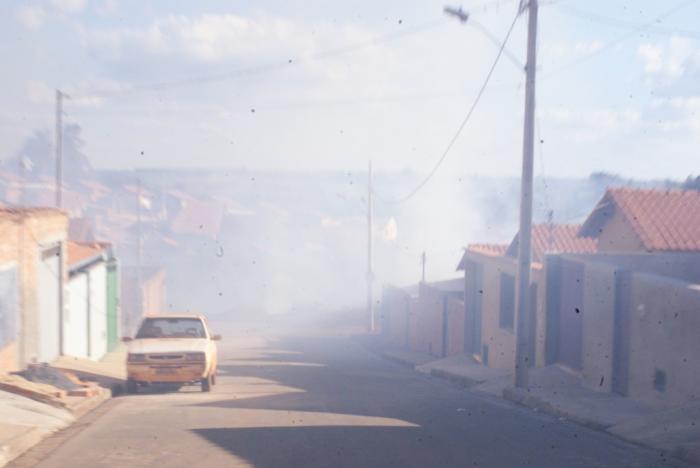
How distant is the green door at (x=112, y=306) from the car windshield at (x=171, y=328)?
15.6m

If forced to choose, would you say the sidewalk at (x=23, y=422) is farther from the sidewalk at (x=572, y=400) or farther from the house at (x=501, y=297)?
the house at (x=501, y=297)

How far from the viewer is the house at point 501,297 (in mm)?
24000

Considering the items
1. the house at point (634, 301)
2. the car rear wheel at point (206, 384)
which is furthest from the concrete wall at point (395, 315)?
the car rear wheel at point (206, 384)

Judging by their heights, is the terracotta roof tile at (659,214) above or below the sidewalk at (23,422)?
above

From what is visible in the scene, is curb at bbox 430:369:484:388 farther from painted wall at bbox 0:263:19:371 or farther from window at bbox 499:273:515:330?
painted wall at bbox 0:263:19:371

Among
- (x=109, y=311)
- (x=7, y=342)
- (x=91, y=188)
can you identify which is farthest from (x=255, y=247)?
(x=7, y=342)

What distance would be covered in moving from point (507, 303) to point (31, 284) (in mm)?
14726

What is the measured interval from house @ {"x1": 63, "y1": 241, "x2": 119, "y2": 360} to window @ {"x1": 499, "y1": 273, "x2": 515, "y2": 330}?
1323 cm

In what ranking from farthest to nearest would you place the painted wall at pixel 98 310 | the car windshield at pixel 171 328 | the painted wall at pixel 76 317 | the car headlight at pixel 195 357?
the painted wall at pixel 98 310
the painted wall at pixel 76 317
the car windshield at pixel 171 328
the car headlight at pixel 195 357

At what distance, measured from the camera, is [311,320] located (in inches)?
2965

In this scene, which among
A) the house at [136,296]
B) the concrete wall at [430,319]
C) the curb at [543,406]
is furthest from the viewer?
the house at [136,296]

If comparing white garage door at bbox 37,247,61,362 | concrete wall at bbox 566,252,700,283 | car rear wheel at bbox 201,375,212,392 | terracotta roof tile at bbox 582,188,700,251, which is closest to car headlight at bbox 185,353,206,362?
car rear wheel at bbox 201,375,212,392

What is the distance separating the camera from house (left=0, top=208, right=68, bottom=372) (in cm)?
1905

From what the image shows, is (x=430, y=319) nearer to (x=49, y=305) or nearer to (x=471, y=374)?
(x=471, y=374)
